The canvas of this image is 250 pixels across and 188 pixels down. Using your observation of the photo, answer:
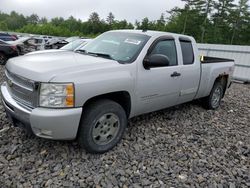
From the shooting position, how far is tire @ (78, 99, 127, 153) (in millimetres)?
3295

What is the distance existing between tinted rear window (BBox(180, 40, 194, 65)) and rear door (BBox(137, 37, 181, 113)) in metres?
0.30

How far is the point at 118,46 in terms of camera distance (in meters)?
4.25

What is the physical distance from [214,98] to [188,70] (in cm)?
186

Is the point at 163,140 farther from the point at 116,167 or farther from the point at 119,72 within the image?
the point at 119,72

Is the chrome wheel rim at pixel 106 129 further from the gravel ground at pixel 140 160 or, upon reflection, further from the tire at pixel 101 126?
the gravel ground at pixel 140 160

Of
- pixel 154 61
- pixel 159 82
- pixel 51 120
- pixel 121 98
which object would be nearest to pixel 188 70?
pixel 159 82

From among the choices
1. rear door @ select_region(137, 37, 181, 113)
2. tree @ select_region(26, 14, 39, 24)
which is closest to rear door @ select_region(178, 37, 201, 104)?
rear door @ select_region(137, 37, 181, 113)

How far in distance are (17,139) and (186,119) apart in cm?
336

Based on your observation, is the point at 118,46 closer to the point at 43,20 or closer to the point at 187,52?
the point at 187,52

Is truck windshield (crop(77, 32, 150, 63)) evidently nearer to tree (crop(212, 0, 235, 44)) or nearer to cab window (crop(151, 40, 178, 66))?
cab window (crop(151, 40, 178, 66))

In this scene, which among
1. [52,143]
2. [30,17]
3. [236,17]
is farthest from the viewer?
[30,17]

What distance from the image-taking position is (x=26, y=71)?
3.15m

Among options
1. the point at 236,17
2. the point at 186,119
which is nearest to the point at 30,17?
the point at 236,17

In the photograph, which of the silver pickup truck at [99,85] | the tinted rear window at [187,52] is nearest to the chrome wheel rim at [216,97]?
the silver pickup truck at [99,85]
